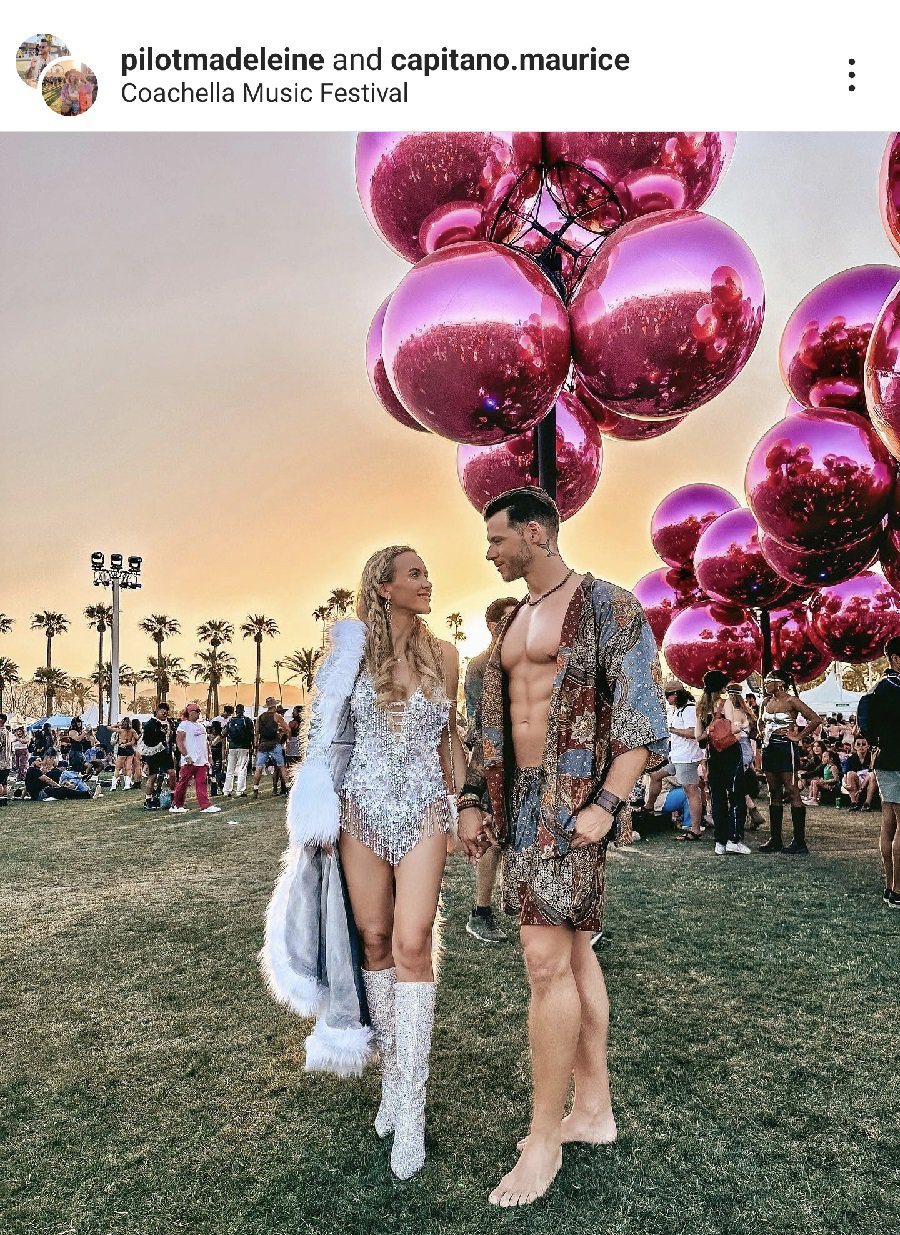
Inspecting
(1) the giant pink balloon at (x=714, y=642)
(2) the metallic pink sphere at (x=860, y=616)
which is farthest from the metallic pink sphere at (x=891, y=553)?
(1) the giant pink balloon at (x=714, y=642)

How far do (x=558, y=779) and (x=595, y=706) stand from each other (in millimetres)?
256

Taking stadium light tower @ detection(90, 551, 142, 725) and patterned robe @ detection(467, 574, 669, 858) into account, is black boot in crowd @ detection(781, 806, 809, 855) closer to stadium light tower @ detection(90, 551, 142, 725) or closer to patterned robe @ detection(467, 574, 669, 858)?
patterned robe @ detection(467, 574, 669, 858)

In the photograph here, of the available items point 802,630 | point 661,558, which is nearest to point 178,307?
point 661,558

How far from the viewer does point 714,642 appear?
21.8 feet

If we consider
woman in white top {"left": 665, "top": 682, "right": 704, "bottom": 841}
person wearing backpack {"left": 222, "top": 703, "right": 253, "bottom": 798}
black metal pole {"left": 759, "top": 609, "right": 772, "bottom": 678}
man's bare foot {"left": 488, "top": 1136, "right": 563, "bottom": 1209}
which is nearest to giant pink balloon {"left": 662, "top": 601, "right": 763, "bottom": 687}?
black metal pole {"left": 759, "top": 609, "right": 772, "bottom": 678}

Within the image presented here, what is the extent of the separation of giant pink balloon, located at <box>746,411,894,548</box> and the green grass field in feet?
7.66

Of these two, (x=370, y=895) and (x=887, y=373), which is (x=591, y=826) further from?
(x=887, y=373)

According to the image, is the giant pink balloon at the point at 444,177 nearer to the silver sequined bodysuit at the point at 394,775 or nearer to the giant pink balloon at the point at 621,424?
the giant pink balloon at the point at 621,424

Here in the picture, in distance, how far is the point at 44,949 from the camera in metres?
4.79

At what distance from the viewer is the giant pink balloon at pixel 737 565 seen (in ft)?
18.6

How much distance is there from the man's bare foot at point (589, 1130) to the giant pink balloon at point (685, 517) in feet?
16.7
